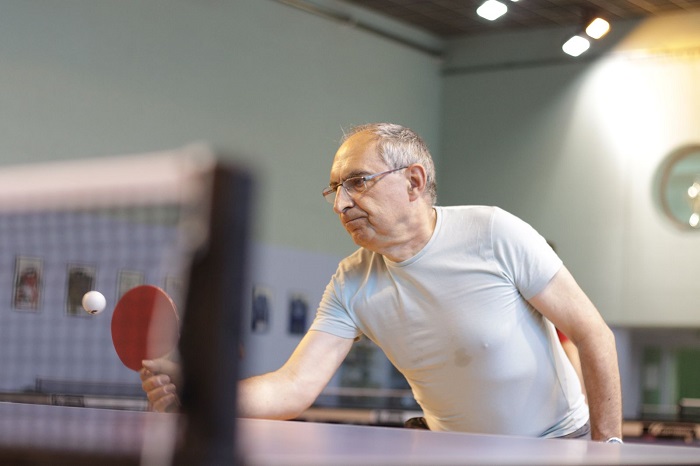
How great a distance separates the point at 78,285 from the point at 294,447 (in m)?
6.11

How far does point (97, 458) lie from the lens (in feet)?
3.77

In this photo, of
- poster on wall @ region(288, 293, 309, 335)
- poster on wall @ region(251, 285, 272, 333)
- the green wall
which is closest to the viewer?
the green wall

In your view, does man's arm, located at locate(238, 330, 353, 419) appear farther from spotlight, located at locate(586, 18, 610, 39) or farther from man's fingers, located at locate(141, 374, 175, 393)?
spotlight, located at locate(586, 18, 610, 39)

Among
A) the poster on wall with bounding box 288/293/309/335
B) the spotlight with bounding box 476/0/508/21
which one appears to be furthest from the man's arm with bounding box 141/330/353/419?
the spotlight with bounding box 476/0/508/21

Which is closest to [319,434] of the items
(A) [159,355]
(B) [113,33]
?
(A) [159,355]

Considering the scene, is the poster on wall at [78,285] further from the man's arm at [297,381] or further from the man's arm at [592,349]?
the man's arm at [592,349]

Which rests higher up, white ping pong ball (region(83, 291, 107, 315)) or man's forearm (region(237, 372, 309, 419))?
white ping pong ball (region(83, 291, 107, 315))

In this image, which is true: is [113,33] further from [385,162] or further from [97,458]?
[97,458]

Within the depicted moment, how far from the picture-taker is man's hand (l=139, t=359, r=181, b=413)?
7.32ft

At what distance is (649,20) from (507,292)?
295 inches

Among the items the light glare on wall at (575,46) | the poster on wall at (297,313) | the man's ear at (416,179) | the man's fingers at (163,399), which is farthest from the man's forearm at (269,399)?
the light glare on wall at (575,46)

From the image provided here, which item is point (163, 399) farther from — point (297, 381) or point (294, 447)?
point (294, 447)

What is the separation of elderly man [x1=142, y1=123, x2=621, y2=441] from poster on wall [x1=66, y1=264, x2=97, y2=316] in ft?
14.7

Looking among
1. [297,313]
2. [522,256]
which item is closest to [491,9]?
[297,313]
